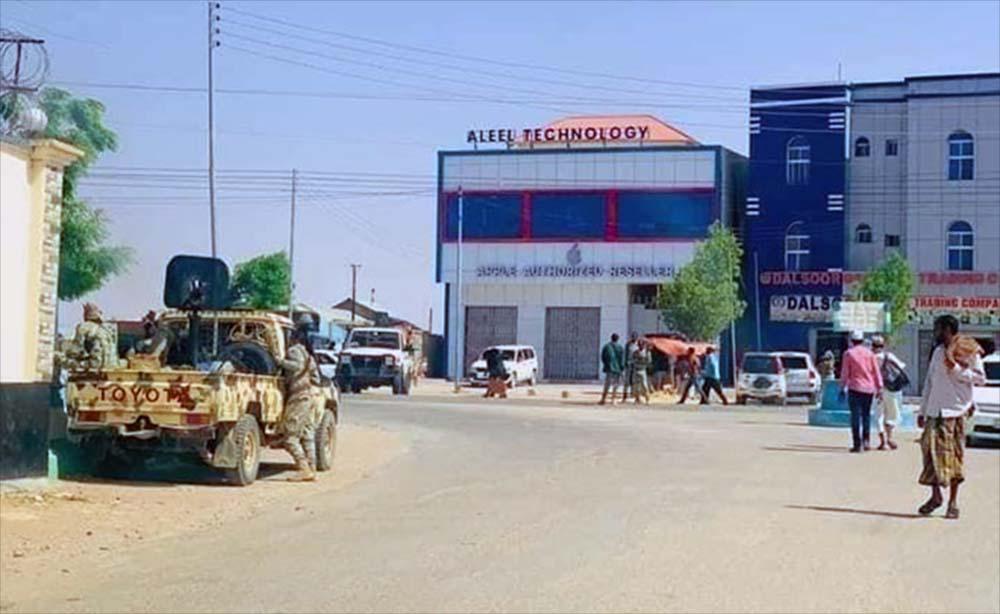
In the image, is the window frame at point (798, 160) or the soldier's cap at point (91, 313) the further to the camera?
the window frame at point (798, 160)

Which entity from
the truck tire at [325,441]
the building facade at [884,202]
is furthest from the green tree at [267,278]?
the truck tire at [325,441]

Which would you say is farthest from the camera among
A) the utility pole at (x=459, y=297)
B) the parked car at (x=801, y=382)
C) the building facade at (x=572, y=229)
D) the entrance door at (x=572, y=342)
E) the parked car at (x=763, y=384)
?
the entrance door at (x=572, y=342)

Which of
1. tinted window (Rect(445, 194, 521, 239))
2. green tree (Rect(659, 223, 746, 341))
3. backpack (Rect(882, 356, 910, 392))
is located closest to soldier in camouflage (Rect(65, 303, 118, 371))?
backpack (Rect(882, 356, 910, 392))

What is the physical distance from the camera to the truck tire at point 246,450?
16.1 metres

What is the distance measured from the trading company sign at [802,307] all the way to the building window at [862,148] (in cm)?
666

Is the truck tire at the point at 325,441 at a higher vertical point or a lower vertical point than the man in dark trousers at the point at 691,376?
lower

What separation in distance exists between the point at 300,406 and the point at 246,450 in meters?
1.20

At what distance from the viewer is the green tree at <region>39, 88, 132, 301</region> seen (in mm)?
34125

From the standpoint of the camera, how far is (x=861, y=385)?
21.2 metres

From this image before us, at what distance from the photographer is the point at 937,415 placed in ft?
43.9

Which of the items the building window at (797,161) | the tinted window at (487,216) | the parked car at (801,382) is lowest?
the parked car at (801,382)

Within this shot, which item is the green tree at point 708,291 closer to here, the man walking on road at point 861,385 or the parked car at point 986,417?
the parked car at point 986,417

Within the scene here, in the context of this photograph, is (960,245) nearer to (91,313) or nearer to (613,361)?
(613,361)

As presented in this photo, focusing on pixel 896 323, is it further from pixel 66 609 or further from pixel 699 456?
pixel 66 609
